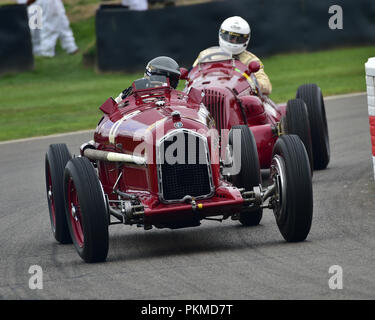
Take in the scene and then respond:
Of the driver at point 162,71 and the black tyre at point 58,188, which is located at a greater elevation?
the driver at point 162,71

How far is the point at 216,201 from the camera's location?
7879mm

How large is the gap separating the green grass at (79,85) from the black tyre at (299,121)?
6.66 m

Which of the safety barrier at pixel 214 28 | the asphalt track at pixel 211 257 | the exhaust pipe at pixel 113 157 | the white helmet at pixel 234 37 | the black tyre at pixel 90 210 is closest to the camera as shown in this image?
the asphalt track at pixel 211 257

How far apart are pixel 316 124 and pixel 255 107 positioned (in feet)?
3.61

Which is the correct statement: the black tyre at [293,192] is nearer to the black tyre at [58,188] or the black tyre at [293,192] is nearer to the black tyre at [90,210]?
the black tyre at [90,210]

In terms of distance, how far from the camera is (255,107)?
11.4 metres

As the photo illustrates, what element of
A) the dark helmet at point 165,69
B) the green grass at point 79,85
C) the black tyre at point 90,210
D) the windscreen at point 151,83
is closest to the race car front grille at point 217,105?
the dark helmet at point 165,69

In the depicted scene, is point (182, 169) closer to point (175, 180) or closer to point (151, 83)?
point (175, 180)

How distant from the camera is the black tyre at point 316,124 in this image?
12.1 metres

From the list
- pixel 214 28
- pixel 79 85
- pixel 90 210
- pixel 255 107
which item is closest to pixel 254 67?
pixel 255 107

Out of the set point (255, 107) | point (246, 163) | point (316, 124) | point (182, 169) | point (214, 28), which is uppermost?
point (182, 169)

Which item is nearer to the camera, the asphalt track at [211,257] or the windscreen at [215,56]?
the asphalt track at [211,257]
